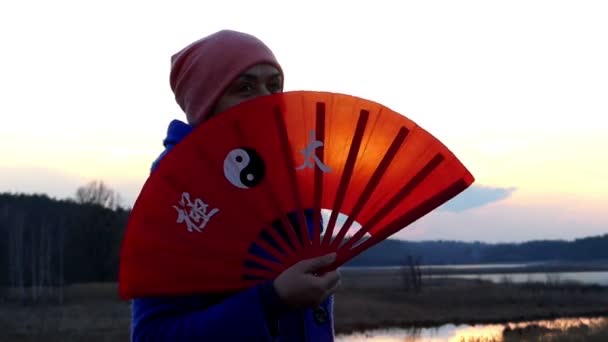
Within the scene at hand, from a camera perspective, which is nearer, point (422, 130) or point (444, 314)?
point (422, 130)

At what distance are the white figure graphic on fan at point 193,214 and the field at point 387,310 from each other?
22405mm

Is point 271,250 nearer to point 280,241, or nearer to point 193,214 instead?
point 280,241

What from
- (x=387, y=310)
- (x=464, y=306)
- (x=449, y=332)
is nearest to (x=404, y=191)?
(x=449, y=332)

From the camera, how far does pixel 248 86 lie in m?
1.91

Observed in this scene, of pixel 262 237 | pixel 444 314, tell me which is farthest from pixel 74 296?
pixel 262 237

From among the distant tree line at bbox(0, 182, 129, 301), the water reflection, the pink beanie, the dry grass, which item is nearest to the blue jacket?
the pink beanie

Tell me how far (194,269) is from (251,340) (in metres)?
0.23

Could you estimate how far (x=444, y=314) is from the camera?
33.7m

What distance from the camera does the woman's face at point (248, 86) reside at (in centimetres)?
189

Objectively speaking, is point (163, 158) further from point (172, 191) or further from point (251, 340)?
point (251, 340)

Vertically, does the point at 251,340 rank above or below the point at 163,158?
below

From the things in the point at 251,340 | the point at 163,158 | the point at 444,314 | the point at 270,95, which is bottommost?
the point at 444,314

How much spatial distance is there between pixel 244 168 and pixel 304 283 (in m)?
0.38

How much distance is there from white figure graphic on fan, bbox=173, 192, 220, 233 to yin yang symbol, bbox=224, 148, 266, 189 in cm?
10
